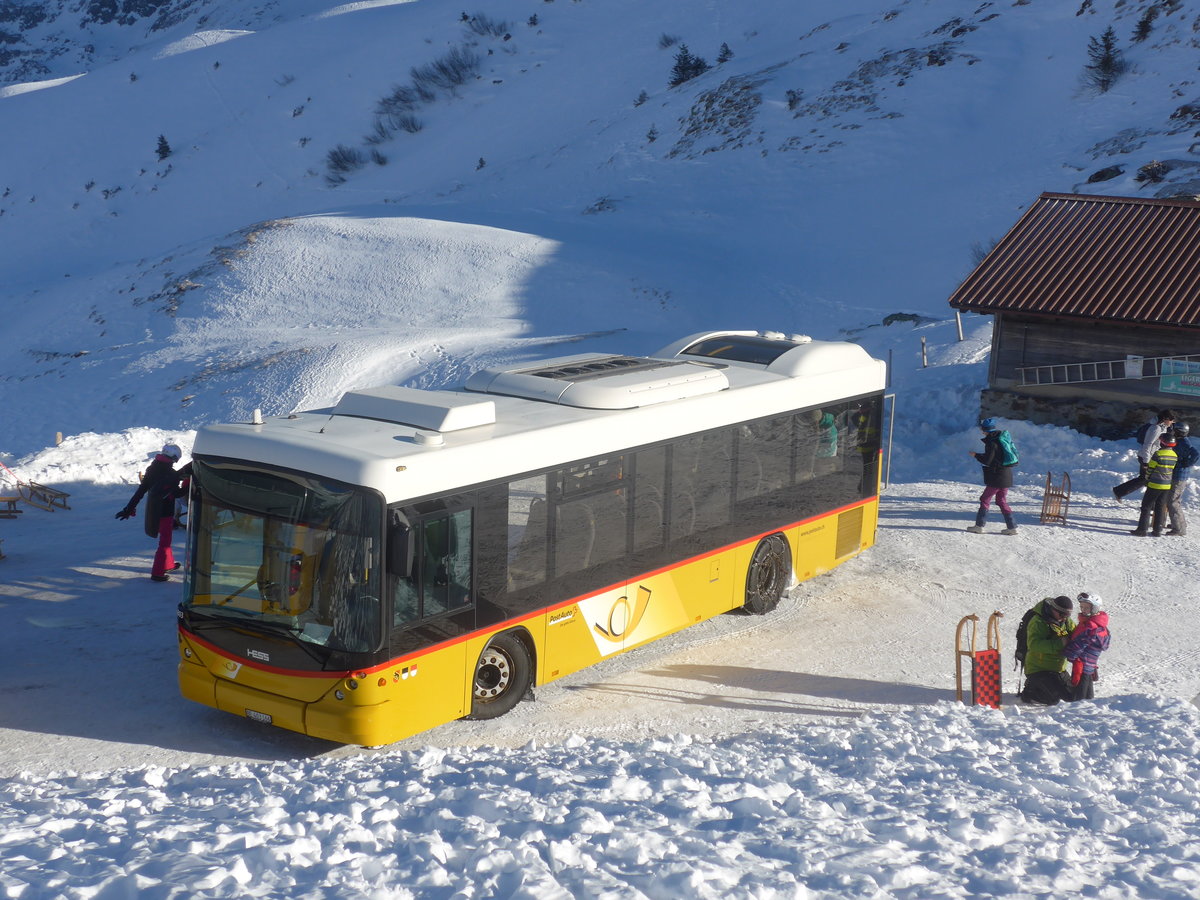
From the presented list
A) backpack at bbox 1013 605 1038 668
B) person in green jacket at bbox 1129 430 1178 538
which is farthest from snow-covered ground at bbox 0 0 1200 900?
backpack at bbox 1013 605 1038 668

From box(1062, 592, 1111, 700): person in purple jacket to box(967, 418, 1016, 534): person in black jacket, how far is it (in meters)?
5.54

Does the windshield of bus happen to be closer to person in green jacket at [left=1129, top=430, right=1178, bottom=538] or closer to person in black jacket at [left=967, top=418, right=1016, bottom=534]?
person in black jacket at [left=967, top=418, right=1016, bottom=534]

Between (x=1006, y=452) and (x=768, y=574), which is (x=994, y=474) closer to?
(x=1006, y=452)

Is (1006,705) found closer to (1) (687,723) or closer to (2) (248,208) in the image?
(1) (687,723)

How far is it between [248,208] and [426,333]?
28.4 meters

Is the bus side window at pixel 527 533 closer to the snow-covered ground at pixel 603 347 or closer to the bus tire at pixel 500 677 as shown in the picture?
the bus tire at pixel 500 677

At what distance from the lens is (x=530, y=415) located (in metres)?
10.8

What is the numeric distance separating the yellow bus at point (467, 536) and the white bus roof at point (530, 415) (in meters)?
0.02

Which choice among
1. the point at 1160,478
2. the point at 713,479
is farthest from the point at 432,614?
the point at 1160,478

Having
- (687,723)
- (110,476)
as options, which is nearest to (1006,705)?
(687,723)

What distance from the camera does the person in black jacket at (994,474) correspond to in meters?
16.0

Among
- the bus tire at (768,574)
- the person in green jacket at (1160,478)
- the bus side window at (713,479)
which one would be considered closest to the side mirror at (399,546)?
the bus side window at (713,479)

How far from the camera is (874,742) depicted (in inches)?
367

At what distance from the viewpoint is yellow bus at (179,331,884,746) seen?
353 inches
